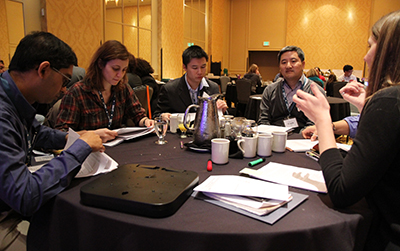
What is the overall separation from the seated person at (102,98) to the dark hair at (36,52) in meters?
0.80

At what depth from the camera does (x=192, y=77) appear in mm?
2881

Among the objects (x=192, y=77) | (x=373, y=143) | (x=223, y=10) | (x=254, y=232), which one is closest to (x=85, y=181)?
(x=254, y=232)

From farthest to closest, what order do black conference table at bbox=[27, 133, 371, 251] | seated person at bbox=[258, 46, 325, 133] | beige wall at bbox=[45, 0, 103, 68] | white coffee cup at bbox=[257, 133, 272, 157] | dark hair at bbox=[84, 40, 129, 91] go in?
1. beige wall at bbox=[45, 0, 103, 68]
2. seated person at bbox=[258, 46, 325, 133]
3. dark hair at bbox=[84, 40, 129, 91]
4. white coffee cup at bbox=[257, 133, 272, 157]
5. black conference table at bbox=[27, 133, 371, 251]

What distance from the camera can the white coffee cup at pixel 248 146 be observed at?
1.37 metres

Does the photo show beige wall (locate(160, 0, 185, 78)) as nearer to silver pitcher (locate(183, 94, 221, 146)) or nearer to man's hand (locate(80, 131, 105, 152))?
silver pitcher (locate(183, 94, 221, 146))

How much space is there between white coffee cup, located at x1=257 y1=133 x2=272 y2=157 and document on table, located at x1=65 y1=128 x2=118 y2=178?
0.71 metres

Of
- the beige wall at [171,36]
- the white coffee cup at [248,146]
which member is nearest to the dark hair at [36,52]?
the white coffee cup at [248,146]

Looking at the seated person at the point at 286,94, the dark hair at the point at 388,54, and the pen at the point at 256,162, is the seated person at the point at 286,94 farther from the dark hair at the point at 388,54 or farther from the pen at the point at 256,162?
the dark hair at the point at 388,54

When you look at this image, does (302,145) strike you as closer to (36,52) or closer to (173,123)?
(173,123)

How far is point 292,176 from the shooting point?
45.9 inches

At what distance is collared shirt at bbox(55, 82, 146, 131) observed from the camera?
1938mm

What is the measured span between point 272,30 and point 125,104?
35.9ft

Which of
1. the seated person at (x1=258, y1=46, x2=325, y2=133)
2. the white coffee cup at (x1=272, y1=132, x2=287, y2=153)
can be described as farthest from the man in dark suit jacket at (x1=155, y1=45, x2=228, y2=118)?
the white coffee cup at (x1=272, y1=132, x2=287, y2=153)

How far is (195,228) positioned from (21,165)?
643 millimetres
